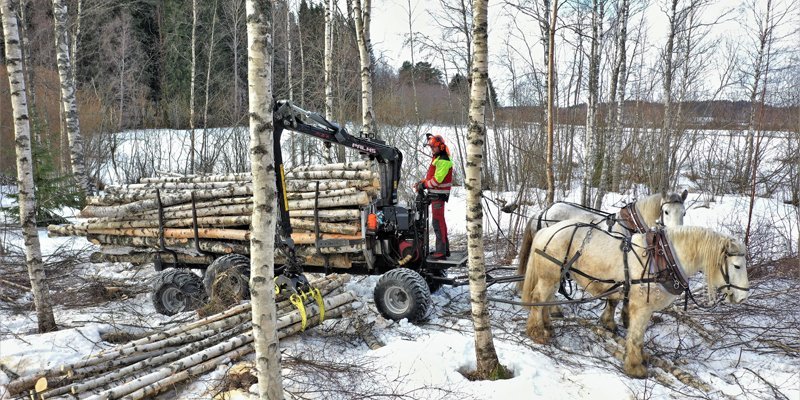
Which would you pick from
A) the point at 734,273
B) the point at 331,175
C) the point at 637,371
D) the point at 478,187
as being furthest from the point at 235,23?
the point at 734,273

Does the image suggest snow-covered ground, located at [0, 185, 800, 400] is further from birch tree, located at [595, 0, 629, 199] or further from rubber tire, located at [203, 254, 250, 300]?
birch tree, located at [595, 0, 629, 199]

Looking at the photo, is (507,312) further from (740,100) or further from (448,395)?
(740,100)

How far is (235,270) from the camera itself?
20.7 ft

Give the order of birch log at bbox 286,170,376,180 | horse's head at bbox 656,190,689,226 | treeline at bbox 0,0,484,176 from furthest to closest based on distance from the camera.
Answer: treeline at bbox 0,0,484,176 → birch log at bbox 286,170,376,180 → horse's head at bbox 656,190,689,226

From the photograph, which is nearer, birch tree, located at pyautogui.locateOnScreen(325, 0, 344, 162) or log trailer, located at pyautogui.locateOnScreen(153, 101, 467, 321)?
log trailer, located at pyautogui.locateOnScreen(153, 101, 467, 321)

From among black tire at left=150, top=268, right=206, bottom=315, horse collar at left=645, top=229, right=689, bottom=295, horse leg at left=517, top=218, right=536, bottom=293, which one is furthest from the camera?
horse leg at left=517, top=218, right=536, bottom=293

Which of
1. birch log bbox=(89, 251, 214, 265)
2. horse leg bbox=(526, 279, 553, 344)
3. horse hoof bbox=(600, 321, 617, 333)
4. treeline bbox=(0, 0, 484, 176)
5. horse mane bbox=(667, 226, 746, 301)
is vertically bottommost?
horse hoof bbox=(600, 321, 617, 333)

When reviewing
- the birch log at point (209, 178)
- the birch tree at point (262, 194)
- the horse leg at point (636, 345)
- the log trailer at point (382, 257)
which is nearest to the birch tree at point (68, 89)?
the birch log at point (209, 178)

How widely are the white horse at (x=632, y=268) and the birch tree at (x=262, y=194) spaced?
11.4ft

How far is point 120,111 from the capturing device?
2120 centimetres

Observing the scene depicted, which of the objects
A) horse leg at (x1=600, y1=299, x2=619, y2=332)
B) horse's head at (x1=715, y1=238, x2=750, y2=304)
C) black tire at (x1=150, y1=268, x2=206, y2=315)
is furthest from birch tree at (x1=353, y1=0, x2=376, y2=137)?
horse's head at (x1=715, y1=238, x2=750, y2=304)

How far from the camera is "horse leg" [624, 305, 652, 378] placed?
503 cm

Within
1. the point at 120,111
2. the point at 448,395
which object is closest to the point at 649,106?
the point at 448,395

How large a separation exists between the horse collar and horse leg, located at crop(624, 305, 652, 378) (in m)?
0.38
